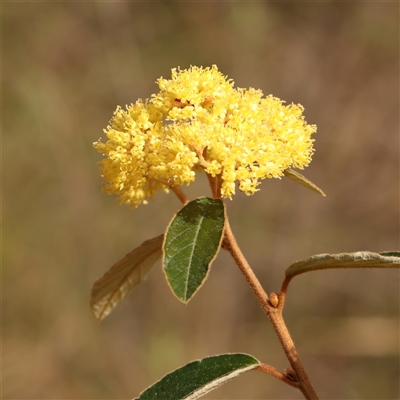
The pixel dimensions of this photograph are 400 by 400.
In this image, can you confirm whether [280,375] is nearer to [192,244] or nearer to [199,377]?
[199,377]

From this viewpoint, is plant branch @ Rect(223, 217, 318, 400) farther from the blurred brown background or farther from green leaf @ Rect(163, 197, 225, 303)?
the blurred brown background

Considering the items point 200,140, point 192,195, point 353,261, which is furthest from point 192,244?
point 192,195

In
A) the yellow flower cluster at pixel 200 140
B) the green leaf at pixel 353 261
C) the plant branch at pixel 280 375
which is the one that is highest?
the yellow flower cluster at pixel 200 140

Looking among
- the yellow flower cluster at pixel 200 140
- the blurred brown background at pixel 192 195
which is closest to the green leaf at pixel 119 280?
the yellow flower cluster at pixel 200 140

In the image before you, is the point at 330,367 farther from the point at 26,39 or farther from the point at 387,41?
the point at 26,39

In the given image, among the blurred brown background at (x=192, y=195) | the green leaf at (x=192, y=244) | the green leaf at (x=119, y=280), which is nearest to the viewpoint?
the green leaf at (x=192, y=244)

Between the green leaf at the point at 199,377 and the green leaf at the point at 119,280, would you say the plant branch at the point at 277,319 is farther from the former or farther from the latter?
the green leaf at the point at 119,280

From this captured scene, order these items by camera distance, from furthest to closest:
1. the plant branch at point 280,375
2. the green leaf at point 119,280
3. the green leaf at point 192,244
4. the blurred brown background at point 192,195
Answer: the blurred brown background at point 192,195 < the green leaf at point 119,280 < the plant branch at point 280,375 < the green leaf at point 192,244
